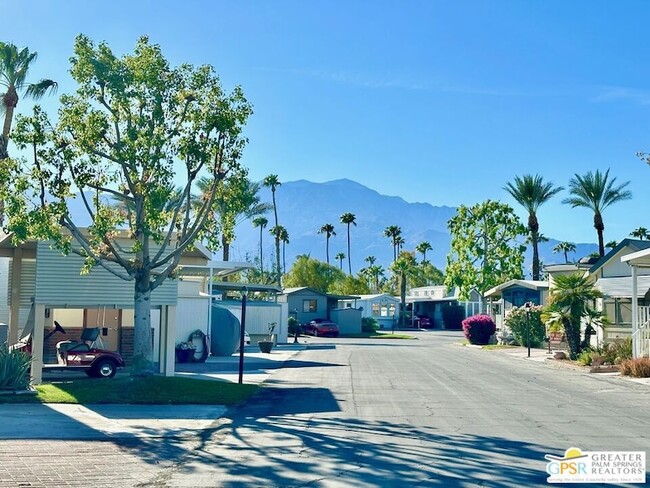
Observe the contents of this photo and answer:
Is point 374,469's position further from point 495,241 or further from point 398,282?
point 398,282

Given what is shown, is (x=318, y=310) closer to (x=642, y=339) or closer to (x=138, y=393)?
(x=642, y=339)

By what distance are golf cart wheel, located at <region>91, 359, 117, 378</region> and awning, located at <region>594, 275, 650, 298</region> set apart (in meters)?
20.3

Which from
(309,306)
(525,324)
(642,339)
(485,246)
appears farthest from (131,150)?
(309,306)

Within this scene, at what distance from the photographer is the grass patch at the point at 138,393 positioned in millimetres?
16328

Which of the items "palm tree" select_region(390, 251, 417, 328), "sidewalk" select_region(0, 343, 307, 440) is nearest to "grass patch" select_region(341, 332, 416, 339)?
"palm tree" select_region(390, 251, 417, 328)

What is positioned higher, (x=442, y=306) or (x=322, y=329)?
(x=442, y=306)

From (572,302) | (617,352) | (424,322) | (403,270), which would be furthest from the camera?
(403,270)

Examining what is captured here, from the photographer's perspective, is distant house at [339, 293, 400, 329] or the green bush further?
distant house at [339, 293, 400, 329]

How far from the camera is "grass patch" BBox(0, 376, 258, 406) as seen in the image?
53.6ft

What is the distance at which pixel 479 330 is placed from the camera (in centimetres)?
4644

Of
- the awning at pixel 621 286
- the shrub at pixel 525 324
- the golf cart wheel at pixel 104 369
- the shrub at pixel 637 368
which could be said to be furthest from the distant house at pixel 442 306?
the golf cart wheel at pixel 104 369

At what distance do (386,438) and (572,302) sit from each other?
2018 cm

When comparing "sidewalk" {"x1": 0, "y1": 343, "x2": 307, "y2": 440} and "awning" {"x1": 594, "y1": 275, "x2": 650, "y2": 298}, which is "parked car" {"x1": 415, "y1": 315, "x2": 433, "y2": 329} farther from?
"sidewalk" {"x1": 0, "y1": 343, "x2": 307, "y2": 440}

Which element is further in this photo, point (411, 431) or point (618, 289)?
point (618, 289)
